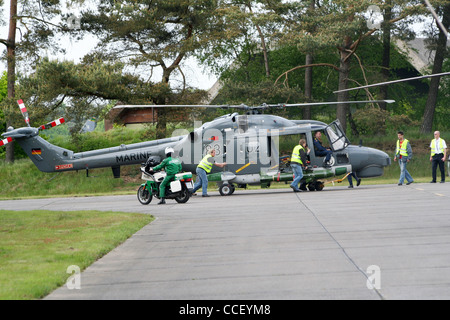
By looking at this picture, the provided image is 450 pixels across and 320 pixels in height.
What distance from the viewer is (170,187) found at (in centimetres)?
1817

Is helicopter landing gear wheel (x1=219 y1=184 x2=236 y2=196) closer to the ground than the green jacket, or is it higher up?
closer to the ground

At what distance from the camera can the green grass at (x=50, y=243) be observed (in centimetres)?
718

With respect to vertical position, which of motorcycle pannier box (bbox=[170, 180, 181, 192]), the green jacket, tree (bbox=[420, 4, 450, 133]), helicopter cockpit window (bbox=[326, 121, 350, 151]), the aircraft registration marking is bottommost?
motorcycle pannier box (bbox=[170, 180, 181, 192])

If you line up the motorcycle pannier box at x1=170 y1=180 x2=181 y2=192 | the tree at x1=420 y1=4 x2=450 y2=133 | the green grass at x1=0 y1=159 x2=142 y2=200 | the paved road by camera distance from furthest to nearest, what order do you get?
the tree at x1=420 y1=4 x2=450 y2=133 < the green grass at x1=0 y1=159 x2=142 y2=200 < the motorcycle pannier box at x1=170 y1=180 x2=181 y2=192 < the paved road

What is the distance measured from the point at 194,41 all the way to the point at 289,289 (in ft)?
100

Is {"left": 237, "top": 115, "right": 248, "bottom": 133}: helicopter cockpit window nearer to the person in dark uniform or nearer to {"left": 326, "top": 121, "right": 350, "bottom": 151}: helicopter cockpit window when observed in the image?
the person in dark uniform

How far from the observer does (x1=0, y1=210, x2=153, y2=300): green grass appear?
7176 mm

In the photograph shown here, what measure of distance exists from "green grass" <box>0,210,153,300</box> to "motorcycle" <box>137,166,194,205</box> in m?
2.95

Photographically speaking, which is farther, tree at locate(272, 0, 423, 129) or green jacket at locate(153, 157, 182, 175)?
tree at locate(272, 0, 423, 129)

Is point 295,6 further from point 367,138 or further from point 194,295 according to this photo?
point 194,295

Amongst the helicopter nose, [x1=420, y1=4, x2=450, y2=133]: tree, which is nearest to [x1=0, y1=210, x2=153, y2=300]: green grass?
the helicopter nose

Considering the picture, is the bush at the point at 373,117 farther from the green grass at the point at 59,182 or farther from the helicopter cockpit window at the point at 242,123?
the helicopter cockpit window at the point at 242,123

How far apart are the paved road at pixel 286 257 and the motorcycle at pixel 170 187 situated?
11.0ft

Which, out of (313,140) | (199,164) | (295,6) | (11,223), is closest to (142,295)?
(11,223)
